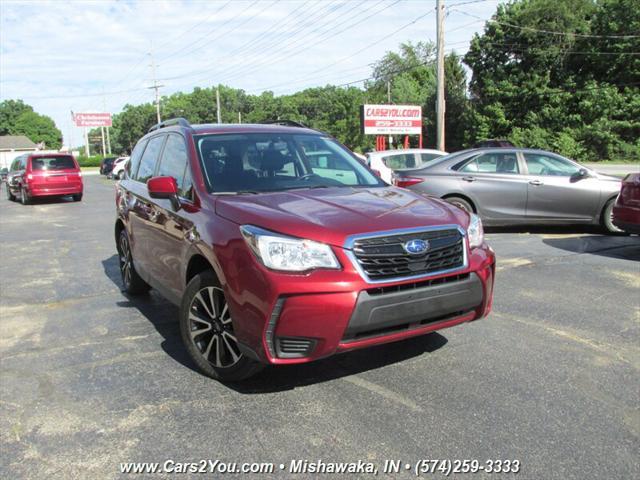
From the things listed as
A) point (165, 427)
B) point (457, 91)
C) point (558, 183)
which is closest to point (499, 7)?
point (457, 91)

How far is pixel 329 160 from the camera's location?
4871mm

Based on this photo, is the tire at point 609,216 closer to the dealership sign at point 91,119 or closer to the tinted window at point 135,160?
the tinted window at point 135,160

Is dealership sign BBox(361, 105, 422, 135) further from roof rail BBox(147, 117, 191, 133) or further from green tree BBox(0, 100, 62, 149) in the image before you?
green tree BBox(0, 100, 62, 149)

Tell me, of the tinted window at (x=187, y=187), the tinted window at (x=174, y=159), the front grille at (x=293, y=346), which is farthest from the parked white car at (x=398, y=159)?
the front grille at (x=293, y=346)

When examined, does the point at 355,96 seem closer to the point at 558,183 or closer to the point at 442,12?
the point at 442,12

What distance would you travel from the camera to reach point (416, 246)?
329 centimetres

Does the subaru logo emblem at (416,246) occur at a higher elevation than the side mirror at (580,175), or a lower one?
lower

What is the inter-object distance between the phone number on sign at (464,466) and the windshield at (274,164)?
2.16 meters

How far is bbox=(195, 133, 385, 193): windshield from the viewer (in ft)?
13.6

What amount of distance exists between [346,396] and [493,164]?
24.2ft

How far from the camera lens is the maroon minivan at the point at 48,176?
19594mm

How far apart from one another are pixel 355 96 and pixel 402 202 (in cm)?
9498

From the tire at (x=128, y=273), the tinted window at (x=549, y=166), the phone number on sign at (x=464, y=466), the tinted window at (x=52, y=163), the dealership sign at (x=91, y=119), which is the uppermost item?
the dealership sign at (x=91, y=119)

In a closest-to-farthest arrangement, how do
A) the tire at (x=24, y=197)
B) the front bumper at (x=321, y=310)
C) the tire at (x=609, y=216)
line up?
the front bumper at (x=321, y=310)
the tire at (x=609, y=216)
the tire at (x=24, y=197)
